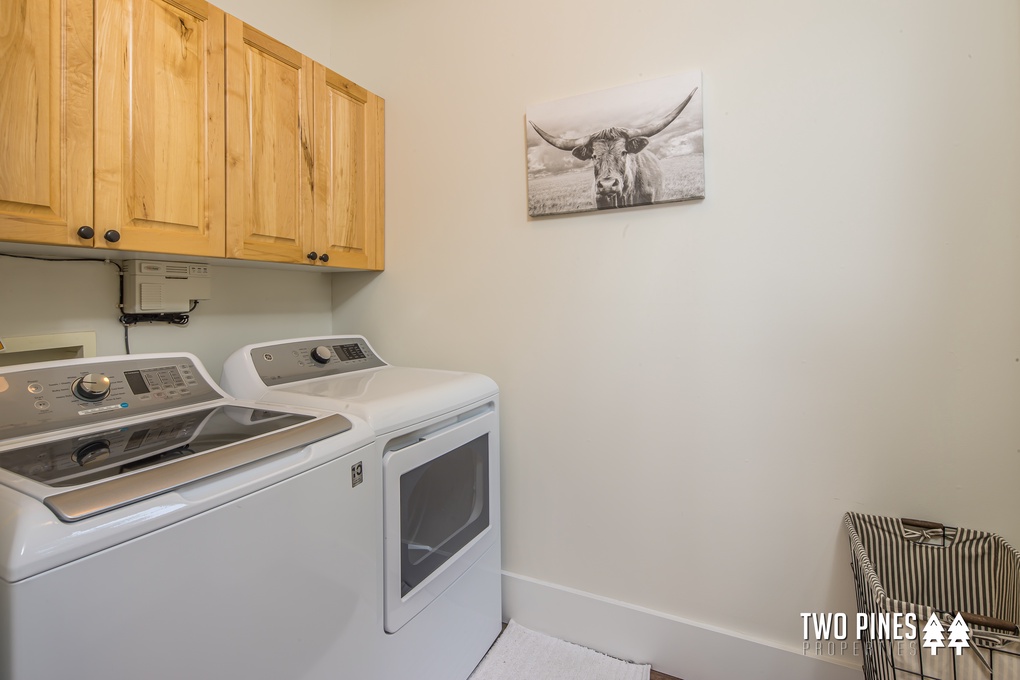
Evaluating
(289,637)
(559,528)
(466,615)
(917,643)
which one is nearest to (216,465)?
(289,637)

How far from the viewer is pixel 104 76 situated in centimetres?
111

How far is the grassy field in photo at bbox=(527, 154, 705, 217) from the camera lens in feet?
4.73

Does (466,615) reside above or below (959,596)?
below

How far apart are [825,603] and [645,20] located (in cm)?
189

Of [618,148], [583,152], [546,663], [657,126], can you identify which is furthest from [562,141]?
[546,663]

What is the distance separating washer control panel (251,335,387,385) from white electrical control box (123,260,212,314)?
31cm

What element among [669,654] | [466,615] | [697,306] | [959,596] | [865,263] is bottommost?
[669,654]

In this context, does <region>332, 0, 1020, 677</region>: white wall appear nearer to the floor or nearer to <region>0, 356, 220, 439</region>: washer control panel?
the floor

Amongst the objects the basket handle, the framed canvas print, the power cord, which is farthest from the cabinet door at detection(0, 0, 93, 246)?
the basket handle

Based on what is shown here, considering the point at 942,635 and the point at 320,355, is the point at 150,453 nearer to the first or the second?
the point at 320,355

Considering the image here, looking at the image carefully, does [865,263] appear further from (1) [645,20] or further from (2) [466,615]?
(2) [466,615]

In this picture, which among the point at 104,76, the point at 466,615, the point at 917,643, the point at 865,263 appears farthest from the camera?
the point at 466,615

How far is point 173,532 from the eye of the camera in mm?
713

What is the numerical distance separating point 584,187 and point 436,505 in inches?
45.0
